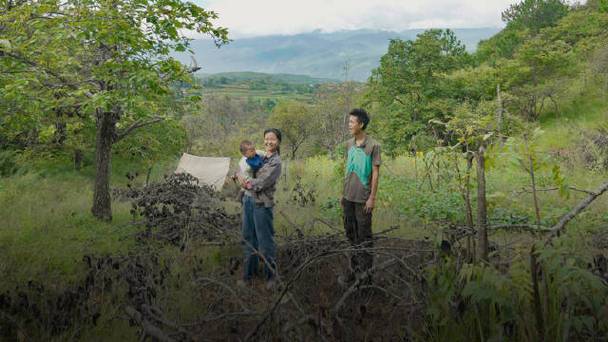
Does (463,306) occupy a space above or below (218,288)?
above

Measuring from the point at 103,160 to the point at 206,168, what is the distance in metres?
8.11

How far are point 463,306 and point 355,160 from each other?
8.79ft

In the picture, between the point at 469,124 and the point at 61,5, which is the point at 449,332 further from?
the point at 61,5

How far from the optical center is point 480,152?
2.41 m

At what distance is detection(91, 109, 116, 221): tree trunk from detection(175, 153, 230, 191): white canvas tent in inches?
285

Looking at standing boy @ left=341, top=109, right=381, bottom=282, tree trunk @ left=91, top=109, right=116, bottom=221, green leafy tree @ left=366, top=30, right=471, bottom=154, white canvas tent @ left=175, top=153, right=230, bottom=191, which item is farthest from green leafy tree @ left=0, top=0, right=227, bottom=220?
green leafy tree @ left=366, top=30, right=471, bottom=154

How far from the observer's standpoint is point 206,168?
1586cm

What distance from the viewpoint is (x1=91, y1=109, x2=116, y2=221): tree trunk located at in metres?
7.59

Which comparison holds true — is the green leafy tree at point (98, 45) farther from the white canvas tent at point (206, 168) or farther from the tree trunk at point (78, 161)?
the tree trunk at point (78, 161)

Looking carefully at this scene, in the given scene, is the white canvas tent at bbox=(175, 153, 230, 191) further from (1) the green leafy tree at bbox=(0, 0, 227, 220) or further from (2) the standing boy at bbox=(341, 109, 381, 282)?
(2) the standing boy at bbox=(341, 109, 381, 282)

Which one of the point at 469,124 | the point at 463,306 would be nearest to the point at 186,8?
the point at 469,124

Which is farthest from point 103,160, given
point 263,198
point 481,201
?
point 481,201

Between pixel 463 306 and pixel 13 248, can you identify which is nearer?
pixel 463 306

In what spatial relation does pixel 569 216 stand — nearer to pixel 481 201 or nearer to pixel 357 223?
pixel 481 201
